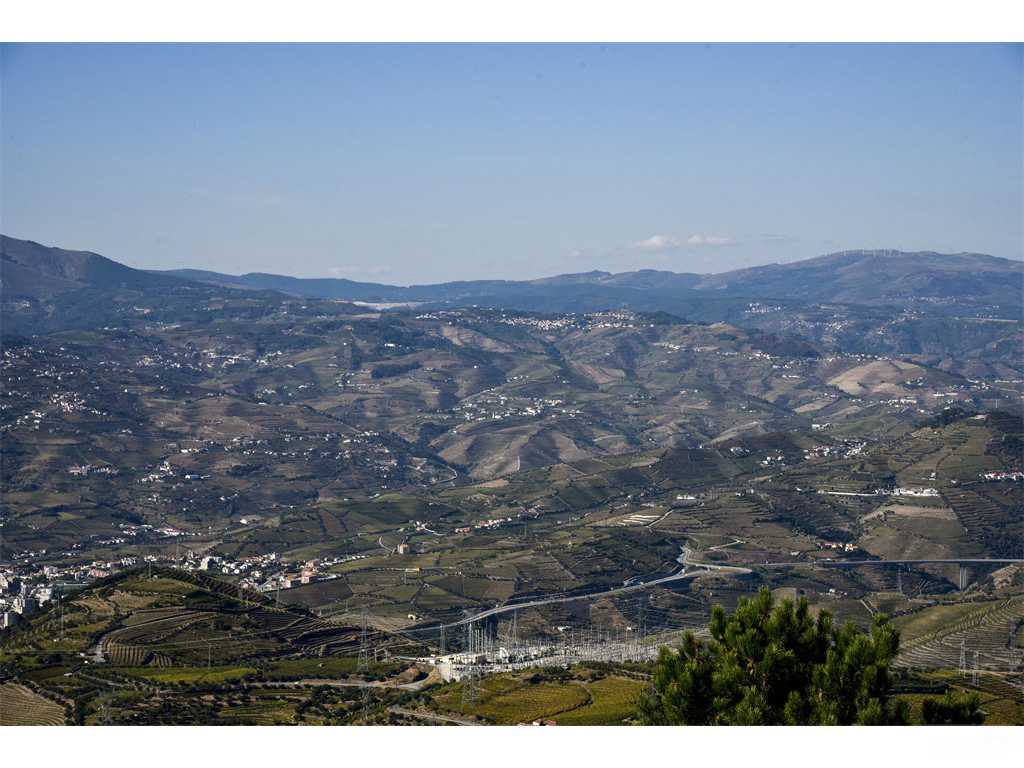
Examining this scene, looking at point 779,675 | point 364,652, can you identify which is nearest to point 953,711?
point 779,675

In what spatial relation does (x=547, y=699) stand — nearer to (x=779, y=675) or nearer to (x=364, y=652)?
(x=364, y=652)

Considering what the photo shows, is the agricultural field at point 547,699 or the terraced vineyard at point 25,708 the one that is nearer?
the agricultural field at point 547,699

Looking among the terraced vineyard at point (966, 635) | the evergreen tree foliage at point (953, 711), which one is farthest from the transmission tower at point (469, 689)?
the evergreen tree foliage at point (953, 711)

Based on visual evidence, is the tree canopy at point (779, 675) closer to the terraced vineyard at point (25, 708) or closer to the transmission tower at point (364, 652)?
the terraced vineyard at point (25, 708)

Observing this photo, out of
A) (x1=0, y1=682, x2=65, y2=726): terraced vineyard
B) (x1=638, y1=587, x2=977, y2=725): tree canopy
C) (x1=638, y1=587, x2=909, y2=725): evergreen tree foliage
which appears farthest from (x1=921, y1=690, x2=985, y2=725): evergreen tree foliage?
(x1=0, y1=682, x2=65, y2=726): terraced vineyard

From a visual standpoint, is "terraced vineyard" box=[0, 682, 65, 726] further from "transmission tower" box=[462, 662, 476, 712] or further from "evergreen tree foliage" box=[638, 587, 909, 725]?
"evergreen tree foliage" box=[638, 587, 909, 725]
